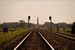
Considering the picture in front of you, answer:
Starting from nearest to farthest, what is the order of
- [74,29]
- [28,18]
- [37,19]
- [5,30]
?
[74,29] < [5,30] < [28,18] < [37,19]

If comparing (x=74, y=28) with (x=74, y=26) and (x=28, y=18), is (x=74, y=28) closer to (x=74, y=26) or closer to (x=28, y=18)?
(x=74, y=26)

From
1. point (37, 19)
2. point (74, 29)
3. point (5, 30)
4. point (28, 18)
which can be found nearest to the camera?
point (74, 29)

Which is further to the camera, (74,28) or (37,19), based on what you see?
(37,19)

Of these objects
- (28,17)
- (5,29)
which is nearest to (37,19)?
(28,17)

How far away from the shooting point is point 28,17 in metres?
113

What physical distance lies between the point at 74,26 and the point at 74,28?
0.98 metres

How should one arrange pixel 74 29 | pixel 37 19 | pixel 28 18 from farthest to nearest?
pixel 37 19
pixel 28 18
pixel 74 29

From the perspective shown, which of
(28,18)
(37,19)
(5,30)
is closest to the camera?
(5,30)

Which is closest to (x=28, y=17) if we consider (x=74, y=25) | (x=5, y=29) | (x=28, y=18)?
(x=28, y=18)

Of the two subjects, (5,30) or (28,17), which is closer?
(5,30)

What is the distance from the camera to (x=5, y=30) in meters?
48.7

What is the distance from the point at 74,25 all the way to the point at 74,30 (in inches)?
64.9

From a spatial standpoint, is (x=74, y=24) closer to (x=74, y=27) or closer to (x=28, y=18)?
(x=74, y=27)

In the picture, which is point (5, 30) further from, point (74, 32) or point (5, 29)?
point (74, 32)
